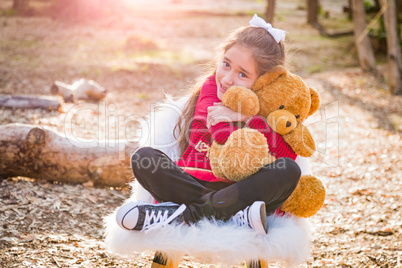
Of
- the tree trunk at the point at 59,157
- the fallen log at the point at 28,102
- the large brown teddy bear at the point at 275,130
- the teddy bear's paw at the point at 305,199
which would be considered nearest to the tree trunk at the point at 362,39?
the fallen log at the point at 28,102

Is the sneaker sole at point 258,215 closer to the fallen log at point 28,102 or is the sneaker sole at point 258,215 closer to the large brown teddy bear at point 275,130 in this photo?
the large brown teddy bear at point 275,130

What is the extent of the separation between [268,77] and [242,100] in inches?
8.8

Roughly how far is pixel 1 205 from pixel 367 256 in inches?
102

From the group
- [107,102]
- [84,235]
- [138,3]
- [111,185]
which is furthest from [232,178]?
[138,3]

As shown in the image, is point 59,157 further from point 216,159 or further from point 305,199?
point 305,199

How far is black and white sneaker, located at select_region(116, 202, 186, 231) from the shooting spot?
1.92 m

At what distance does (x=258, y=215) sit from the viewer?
6.09 ft

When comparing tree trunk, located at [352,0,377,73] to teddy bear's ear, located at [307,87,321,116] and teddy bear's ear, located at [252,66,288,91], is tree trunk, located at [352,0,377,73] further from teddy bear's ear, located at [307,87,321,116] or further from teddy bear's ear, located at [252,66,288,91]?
teddy bear's ear, located at [252,66,288,91]

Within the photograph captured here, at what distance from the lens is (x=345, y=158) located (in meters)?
4.77

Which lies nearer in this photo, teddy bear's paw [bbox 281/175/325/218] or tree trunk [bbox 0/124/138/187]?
teddy bear's paw [bbox 281/175/325/218]

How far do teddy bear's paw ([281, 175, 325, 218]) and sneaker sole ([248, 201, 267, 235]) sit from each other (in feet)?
0.99

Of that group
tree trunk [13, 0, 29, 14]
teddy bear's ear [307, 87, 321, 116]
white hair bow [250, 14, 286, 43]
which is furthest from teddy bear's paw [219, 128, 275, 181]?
tree trunk [13, 0, 29, 14]

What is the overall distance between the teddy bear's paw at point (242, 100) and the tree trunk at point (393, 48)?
6.08m

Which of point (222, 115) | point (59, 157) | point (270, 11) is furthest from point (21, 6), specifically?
point (222, 115)
